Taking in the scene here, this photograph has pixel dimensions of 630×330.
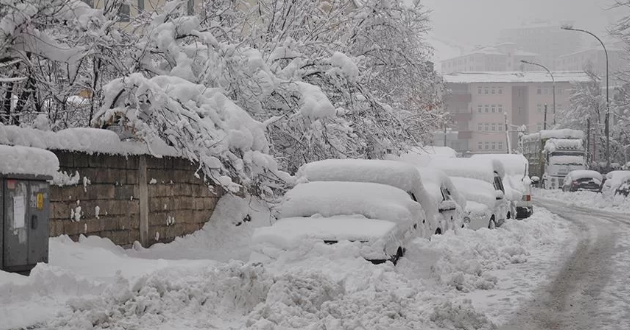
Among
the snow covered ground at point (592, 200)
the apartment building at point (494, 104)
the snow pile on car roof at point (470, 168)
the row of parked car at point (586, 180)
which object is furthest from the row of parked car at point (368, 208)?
the apartment building at point (494, 104)

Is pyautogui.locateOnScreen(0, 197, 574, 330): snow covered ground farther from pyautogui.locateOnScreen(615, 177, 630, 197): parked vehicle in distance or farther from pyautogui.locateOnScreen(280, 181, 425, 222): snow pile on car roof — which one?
pyautogui.locateOnScreen(615, 177, 630, 197): parked vehicle in distance

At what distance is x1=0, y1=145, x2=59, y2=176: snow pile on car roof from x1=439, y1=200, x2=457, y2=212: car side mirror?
767cm

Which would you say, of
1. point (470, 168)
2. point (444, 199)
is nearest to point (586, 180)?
point (470, 168)

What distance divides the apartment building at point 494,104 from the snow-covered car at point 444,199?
337ft

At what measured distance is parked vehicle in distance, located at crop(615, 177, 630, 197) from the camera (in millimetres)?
38281

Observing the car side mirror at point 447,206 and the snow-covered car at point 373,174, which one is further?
the car side mirror at point 447,206

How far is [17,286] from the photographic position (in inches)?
334

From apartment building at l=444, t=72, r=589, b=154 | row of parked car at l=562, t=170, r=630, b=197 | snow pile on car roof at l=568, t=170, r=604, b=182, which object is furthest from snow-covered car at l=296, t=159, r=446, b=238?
apartment building at l=444, t=72, r=589, b=154

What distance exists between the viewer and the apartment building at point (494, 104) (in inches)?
4665

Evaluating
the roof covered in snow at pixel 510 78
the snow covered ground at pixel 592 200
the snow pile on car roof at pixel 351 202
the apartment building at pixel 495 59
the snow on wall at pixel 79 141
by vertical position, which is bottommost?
the snow covered ground at pixel 592 200

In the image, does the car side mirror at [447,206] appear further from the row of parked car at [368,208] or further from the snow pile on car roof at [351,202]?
the snow pile on car roof at [351,202]

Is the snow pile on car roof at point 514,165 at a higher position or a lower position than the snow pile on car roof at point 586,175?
higher

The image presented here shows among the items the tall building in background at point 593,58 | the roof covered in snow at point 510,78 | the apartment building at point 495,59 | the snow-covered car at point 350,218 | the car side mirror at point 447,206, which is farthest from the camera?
the apartment building at point 495,59

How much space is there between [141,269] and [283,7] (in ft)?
33.8
